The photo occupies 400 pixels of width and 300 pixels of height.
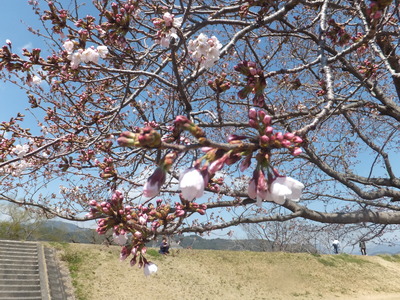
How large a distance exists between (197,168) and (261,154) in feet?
0.68

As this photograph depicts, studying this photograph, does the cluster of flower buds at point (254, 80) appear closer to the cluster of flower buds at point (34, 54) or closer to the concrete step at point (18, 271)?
the cluster of flower buds at point (34, 54)

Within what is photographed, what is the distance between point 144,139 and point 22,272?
10226mm

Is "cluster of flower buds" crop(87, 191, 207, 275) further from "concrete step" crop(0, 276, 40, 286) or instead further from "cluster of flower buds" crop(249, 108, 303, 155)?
"concrete step" crop(0, 276, 40, 286)

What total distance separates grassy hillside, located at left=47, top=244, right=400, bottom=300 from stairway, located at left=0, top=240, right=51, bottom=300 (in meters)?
1.06

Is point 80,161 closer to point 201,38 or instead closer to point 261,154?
point 201,38

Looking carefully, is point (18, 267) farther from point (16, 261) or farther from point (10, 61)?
point (10, 61)

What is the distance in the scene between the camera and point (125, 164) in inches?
158

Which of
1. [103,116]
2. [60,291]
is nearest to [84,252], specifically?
[60,291]

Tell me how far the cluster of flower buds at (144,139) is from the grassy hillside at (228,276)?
9589mm

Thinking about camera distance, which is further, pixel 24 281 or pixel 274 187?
pixel 24 281

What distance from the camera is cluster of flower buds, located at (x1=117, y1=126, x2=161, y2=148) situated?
71 centimetres

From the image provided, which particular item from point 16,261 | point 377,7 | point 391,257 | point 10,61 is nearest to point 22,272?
point 16,261

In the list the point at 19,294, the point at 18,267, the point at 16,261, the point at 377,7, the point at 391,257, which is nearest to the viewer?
the point at 377,7

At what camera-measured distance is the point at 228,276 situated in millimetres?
12188
